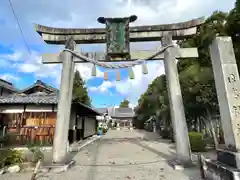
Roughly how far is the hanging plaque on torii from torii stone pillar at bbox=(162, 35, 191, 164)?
1.69m

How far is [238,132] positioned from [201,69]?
21.3 ft

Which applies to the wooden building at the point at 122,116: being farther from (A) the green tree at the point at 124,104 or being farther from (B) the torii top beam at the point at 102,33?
(B) the torii top beam at the point at 102,33

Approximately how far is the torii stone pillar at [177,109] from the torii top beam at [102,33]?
1.39 feet

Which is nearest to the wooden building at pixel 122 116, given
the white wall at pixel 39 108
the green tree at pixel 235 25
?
the white wall at pixel 39 108

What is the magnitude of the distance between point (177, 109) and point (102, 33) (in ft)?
15.0

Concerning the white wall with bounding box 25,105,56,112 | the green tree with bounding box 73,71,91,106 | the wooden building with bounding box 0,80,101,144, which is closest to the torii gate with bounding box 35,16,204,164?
the wooden building with bounding box 0,80,101,144

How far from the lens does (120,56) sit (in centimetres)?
771

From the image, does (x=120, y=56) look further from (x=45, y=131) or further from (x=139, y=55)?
(x=45, y=131)

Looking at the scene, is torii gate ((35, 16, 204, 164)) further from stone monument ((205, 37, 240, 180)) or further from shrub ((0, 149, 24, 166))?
shrub ((0, 149, 24, 166))

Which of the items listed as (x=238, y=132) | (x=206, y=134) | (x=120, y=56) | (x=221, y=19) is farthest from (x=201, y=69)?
(x=206, y=134)

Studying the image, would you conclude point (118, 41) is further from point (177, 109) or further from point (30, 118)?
point (30, 118)

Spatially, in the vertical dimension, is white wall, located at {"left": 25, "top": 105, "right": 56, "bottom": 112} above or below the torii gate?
below

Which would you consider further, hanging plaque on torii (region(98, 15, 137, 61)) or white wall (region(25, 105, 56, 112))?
white wall (region(25, 105, 56, 112))

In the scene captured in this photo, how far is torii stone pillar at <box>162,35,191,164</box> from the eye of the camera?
6473 mm
